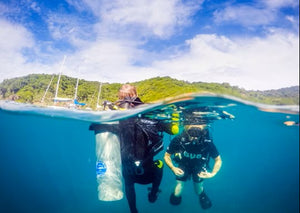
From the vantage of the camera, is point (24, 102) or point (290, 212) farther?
point (290, 212)

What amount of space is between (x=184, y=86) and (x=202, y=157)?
3.29m

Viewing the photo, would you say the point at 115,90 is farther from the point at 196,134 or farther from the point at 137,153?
the point at 137,153

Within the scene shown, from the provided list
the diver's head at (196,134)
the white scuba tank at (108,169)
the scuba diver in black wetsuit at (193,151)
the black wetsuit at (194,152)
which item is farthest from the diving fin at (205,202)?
the white scuba tank at (108,169)

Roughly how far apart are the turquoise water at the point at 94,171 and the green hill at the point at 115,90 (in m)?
4.55

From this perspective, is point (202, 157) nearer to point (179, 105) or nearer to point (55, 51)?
point (179, 105)

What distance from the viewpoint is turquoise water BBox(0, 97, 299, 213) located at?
58.5 feet

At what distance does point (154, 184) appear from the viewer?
19.2 ft

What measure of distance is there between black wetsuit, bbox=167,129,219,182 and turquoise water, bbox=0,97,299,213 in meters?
8.32

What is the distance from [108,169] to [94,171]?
15.0m

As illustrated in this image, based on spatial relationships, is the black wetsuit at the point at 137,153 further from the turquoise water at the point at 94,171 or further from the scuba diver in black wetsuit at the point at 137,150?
the turquoise water at the point at 94,171

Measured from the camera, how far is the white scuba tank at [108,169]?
5.01m

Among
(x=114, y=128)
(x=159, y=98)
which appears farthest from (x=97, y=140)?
(x=159, y=98)

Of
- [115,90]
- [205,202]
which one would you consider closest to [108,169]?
[205,202]

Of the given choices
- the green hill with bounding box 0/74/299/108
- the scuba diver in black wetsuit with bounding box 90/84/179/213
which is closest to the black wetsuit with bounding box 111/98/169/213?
the scuba diver in black wetsuit with bounding box 90/84/179/213
